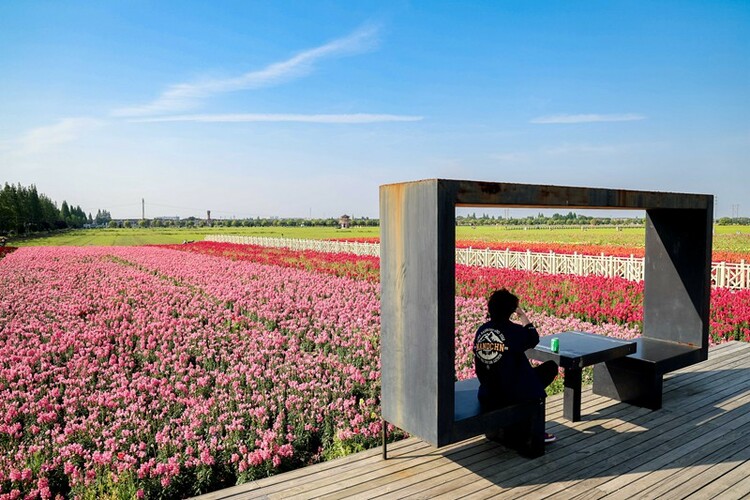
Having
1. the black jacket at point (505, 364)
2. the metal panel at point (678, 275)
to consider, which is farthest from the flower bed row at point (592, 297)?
the black jacket at point (505, 364)

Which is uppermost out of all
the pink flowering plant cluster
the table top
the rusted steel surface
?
the rusted steel surface

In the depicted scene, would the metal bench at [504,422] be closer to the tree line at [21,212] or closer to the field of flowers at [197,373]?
the field of flowers at [197,373]

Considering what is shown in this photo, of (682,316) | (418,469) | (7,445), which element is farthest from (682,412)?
(7,445)

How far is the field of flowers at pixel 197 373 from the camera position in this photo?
462 centimetres

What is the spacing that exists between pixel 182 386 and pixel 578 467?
491 cm

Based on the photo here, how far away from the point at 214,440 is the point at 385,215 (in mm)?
2957

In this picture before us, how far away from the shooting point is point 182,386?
646 centimetres

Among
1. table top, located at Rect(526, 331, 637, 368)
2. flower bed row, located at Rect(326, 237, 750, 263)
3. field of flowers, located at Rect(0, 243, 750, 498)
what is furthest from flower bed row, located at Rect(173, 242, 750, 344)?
table top, located at Rect(526, 331, 637, 368)

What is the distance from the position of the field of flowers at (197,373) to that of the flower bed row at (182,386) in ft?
0.07

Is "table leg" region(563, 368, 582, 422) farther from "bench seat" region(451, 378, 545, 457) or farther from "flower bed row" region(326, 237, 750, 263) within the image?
"flower bed row" region(326, 237, 750, 263)

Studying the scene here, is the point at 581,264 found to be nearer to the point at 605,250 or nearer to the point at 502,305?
the point at 605,250

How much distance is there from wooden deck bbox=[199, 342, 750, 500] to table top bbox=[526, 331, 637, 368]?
65 centimetres

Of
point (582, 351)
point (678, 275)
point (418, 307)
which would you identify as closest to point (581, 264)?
point (678, 275)

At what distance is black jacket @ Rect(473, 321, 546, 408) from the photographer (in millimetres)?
3953
